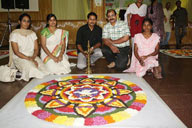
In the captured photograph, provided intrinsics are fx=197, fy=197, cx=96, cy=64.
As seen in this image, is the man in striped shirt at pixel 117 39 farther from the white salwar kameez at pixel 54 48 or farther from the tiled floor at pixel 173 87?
the white salwar kameez at pixel 54 48

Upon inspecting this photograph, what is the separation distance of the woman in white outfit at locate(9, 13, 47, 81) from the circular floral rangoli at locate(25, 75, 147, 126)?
422 mm

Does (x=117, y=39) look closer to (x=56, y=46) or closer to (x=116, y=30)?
(x=116, y=30)

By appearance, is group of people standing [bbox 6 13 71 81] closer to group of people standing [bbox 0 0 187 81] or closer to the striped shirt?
group of people standing [bbox 0 0 187 81]

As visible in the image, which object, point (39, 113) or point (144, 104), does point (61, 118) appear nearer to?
point (39, 113)

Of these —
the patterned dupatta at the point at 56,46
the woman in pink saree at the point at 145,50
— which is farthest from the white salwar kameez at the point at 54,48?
the woman in pink saree at the point at 145,50

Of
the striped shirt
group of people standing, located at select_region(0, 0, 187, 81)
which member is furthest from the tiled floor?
the striped shirt

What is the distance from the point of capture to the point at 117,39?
358cm

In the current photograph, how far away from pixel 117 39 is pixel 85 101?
5.82ft

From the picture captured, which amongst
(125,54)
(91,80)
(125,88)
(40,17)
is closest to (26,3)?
(40,17)

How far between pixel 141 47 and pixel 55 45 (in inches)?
58.6

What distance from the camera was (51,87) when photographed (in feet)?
8.43

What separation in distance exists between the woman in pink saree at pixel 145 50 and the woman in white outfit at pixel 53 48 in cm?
114

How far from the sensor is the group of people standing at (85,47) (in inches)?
122

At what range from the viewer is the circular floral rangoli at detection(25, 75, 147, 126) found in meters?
1.79
